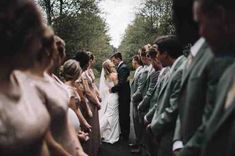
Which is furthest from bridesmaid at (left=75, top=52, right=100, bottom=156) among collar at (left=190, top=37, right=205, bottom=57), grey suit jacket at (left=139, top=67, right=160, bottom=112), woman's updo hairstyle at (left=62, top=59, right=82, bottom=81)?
collar at (left=190, top=37, right=205, bottom=57)

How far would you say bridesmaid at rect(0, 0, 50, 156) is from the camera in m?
2.98

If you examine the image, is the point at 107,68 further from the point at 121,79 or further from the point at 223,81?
the point at 223,81

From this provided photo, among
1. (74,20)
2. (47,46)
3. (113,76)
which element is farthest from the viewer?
(74,20)

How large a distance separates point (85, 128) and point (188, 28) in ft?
14.6

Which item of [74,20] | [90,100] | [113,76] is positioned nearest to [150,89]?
[90,100]

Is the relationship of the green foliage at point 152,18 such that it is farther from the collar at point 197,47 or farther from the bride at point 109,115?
the collar at point 197,47

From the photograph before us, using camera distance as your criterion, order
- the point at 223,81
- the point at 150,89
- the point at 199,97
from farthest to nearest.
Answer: the point at 150,89, the point at 199,97, the point at 223,81

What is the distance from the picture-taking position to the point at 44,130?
314 cm

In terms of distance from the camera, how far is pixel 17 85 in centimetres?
318

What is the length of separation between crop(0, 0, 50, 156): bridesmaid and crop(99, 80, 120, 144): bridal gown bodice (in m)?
12.6

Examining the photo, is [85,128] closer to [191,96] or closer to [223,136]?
[191,96]

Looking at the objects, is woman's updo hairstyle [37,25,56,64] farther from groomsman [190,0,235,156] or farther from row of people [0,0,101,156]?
groomsman [190,0,235,156]

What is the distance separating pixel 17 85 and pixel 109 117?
12773 millimetres

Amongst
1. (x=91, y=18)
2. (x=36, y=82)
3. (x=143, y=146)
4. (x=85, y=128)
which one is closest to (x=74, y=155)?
(x=36, y=82)
